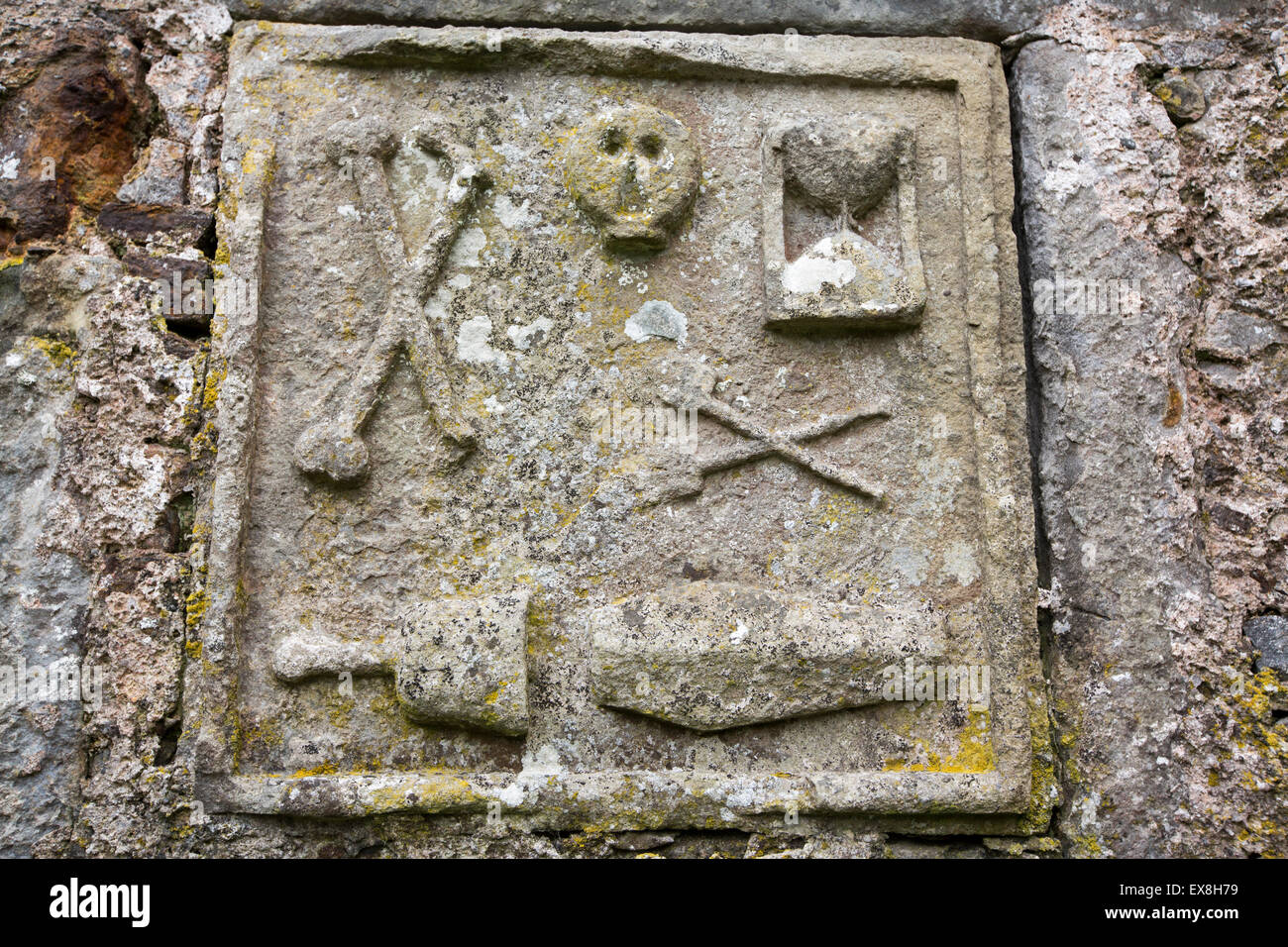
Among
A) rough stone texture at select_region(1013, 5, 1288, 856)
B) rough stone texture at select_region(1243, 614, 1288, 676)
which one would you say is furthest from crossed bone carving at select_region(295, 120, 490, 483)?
rough stone texture at select_region(1243, 614, 1288, 676)

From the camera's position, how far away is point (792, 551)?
7.41 ft

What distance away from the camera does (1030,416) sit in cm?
245

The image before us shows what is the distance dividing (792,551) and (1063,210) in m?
1.18

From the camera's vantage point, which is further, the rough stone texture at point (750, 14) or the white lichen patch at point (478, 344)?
the rough stone texture at point (750, 14)

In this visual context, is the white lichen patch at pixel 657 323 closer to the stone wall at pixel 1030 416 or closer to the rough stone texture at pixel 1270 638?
the stone wall at pixel 1030 416

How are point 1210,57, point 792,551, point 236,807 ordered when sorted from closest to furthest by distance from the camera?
point 236,807 → point 792,551 → point 1210,57

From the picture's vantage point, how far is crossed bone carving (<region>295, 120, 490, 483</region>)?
7.26 feet

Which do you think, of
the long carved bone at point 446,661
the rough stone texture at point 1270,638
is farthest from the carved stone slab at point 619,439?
the rough stone texture at point 1270,638

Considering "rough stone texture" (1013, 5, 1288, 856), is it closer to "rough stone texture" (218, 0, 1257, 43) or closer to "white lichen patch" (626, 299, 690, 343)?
"rough stone texture" (218, 0, 1257, 43)

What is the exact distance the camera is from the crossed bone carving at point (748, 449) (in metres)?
2.27

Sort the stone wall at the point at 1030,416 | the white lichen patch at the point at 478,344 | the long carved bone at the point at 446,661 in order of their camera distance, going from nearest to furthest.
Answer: the long carved bone at the point at 446,661 → the stone wall at the point at 1030,416 → the white lichen patch at the point at 478,344

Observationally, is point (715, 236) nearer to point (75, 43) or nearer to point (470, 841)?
point (470, 841)

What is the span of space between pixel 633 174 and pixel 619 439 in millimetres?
658

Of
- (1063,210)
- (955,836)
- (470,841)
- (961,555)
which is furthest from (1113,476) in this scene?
(470,841)
